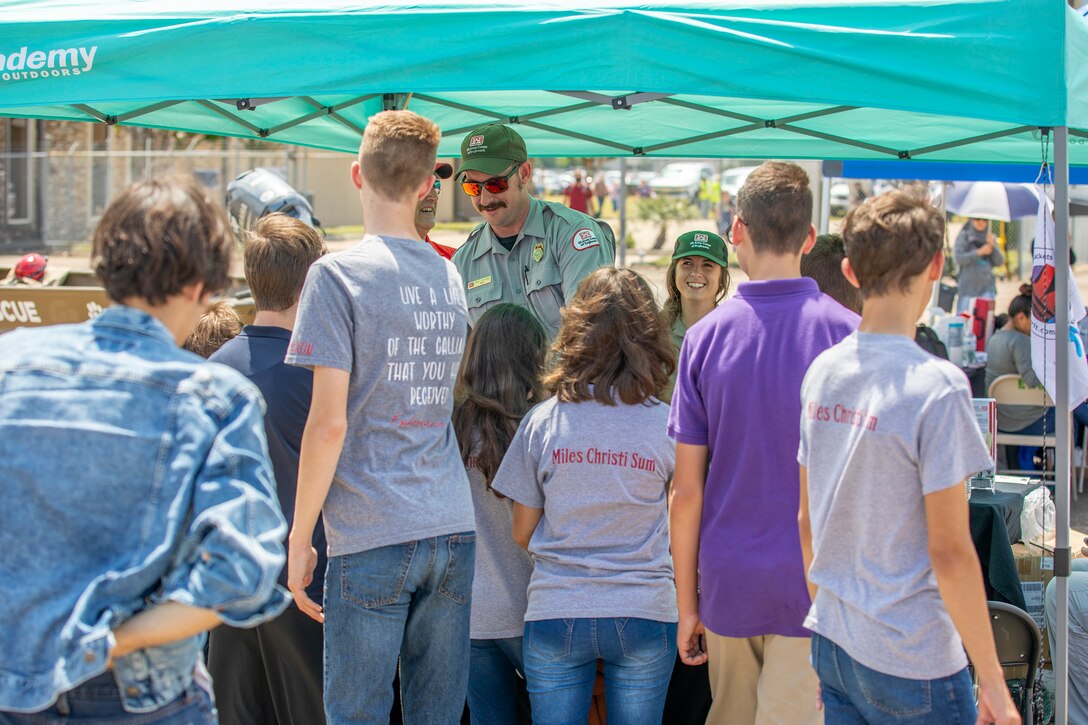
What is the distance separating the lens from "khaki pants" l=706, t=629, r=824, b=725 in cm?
273

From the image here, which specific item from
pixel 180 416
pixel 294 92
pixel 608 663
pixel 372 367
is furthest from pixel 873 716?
pixel 294 92

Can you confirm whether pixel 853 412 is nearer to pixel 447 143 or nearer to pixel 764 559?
pixel 764 559

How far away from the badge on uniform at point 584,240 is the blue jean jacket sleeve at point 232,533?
271cm

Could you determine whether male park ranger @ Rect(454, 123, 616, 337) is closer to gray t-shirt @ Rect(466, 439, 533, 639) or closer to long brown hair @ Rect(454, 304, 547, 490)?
long brown hair @ Rect(454, 304, 547, 490)

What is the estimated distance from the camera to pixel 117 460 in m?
1.67

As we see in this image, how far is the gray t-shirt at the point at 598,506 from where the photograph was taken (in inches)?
114

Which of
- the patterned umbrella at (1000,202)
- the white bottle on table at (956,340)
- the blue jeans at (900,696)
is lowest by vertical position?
A: the blue jeans at (900,696)

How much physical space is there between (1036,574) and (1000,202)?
22.3 ft

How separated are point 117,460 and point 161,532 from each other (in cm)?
13

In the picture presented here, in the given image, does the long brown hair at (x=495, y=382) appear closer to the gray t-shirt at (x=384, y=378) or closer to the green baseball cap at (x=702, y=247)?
the gray t-shirt at (x=384, y=378)

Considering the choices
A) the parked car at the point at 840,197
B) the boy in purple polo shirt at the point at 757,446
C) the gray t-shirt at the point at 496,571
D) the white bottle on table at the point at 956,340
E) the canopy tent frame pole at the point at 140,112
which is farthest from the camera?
the parked car at the point at 840,197

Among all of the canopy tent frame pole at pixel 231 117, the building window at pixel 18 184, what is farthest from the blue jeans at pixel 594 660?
the building window at pixel 18 184

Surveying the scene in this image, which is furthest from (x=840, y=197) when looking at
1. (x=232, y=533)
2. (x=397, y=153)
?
(x=232, y=533)

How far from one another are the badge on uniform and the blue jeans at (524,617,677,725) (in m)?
1.83
